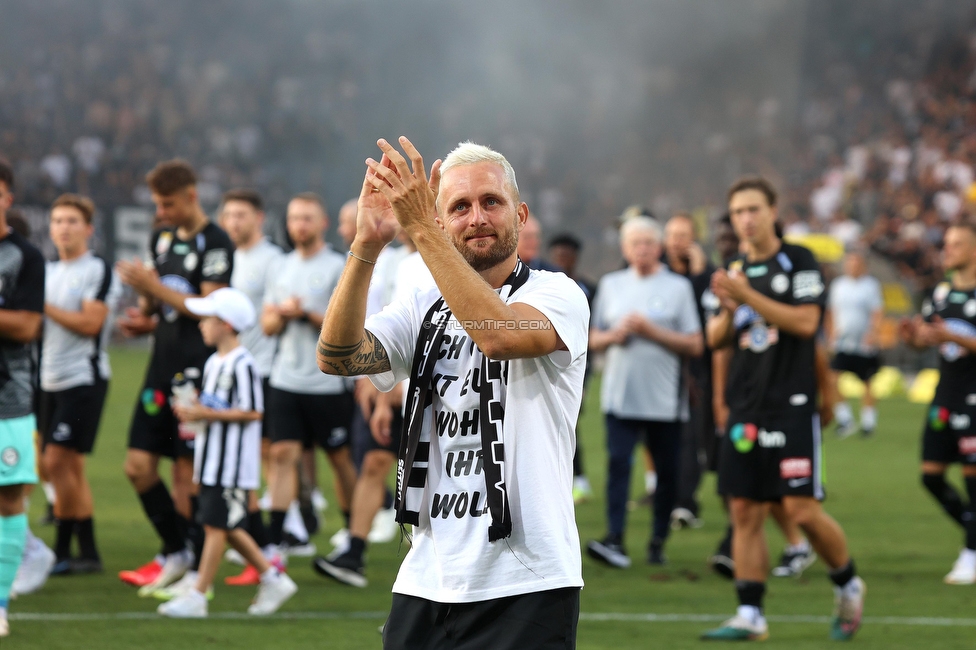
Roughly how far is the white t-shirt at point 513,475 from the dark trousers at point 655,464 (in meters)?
4.90

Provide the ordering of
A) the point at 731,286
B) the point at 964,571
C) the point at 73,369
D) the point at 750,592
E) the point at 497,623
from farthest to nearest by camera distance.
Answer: the point at 73,369
the point at 964,571
the point at 750,592
the point at 731,286
the point at 497,623

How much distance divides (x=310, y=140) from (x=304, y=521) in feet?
67.1

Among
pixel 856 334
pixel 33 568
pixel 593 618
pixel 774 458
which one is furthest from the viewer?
pixel 856 334

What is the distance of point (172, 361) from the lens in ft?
22.0

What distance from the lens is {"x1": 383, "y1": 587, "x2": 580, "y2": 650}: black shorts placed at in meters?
2.77

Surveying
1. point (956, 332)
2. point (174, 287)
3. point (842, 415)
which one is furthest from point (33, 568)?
point (842, 415)

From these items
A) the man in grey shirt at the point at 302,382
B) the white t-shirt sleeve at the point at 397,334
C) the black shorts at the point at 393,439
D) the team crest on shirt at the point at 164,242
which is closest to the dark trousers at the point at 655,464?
the black shorts at the point at 393,439

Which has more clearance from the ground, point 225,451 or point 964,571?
point 225,451

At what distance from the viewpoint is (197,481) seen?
6.10m

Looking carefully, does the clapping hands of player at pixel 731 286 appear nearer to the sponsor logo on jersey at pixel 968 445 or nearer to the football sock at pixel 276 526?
the sponsor logo on jersey at pixel 968 445

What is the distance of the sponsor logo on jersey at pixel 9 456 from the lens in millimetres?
5320

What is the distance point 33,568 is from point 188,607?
1311mm

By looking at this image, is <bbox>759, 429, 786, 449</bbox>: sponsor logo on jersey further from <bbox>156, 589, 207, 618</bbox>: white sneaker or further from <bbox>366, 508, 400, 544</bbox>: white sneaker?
<bbox>366, 508, 400, 544</bbox>: white sneaker

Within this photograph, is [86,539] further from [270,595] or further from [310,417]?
[270,595]
